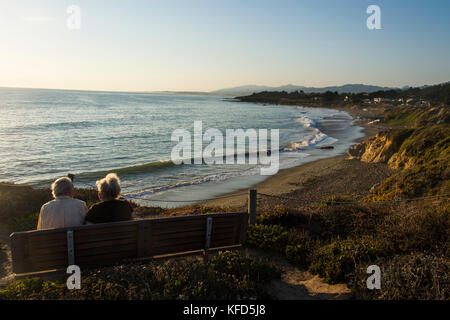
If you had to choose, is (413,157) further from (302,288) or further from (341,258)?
(302,288)

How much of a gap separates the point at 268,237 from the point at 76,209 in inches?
144

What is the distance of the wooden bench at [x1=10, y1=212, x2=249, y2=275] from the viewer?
152 inches

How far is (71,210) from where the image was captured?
14.3 ft

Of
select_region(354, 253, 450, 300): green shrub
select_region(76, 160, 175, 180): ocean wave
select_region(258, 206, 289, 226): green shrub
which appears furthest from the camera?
select_region(76, 160, 175, 180): ocean wave

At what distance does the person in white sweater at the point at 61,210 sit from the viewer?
4.32 meters

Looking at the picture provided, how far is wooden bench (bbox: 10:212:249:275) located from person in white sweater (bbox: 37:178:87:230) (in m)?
0.43

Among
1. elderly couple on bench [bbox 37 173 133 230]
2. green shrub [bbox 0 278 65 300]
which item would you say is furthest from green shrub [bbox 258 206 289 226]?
green shrub [bbox 0 278 65 300]

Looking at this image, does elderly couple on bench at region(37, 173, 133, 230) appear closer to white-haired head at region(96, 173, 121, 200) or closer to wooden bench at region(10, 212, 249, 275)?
white-haired head at region(96, 173, 121, 200)

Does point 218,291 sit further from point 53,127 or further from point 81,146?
point 53,127

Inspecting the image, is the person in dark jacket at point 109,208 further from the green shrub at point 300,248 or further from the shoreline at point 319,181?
the shoreline at point 319,181

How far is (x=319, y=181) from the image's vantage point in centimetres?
1603

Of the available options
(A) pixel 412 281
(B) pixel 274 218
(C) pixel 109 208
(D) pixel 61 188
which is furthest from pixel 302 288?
(D) pixel 61 188
